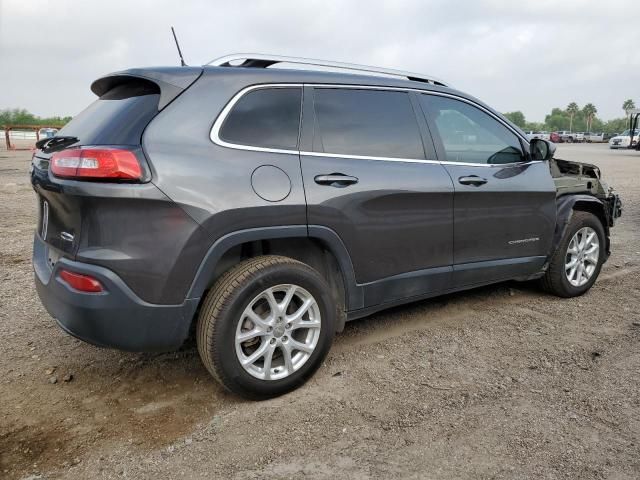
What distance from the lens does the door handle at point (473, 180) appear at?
3.71 metres

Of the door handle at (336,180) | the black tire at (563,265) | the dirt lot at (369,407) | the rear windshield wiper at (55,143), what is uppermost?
the rear windshield wiper at (55,143)

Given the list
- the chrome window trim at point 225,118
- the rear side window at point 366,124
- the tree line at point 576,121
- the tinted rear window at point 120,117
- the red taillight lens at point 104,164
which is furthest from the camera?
the tree line at point 576,121

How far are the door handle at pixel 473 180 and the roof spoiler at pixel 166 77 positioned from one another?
1.87m

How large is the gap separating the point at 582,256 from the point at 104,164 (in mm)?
3974

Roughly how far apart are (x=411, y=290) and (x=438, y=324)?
2.09ft

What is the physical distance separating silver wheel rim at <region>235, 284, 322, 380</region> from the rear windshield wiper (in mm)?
1278

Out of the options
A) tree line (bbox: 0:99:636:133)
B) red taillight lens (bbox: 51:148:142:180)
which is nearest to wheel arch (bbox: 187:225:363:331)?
red taillight lens (bbox: 51:148:142:180)

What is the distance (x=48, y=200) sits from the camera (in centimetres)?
282

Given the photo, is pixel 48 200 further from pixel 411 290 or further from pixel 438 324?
pixel 438 324

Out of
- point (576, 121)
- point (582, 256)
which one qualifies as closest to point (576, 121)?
point (576, 121)

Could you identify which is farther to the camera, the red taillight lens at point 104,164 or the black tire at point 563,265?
the black tire at point 563,265

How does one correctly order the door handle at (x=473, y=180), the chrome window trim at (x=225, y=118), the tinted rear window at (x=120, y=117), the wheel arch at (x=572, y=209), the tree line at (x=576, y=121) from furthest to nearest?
the tree line at (x=576, y=121) < the wheel arch at (x=572, y=209) < the door handle at (x=473, y=180) < the chrome window trim at (x=225, y=118) < the tinted rear window at (x=120, y=117)

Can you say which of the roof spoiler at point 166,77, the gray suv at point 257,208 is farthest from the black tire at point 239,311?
the roof spoiler at point 166,77

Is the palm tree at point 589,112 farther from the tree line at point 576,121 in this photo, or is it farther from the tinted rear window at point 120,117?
the tinted rear window at point 120,117
